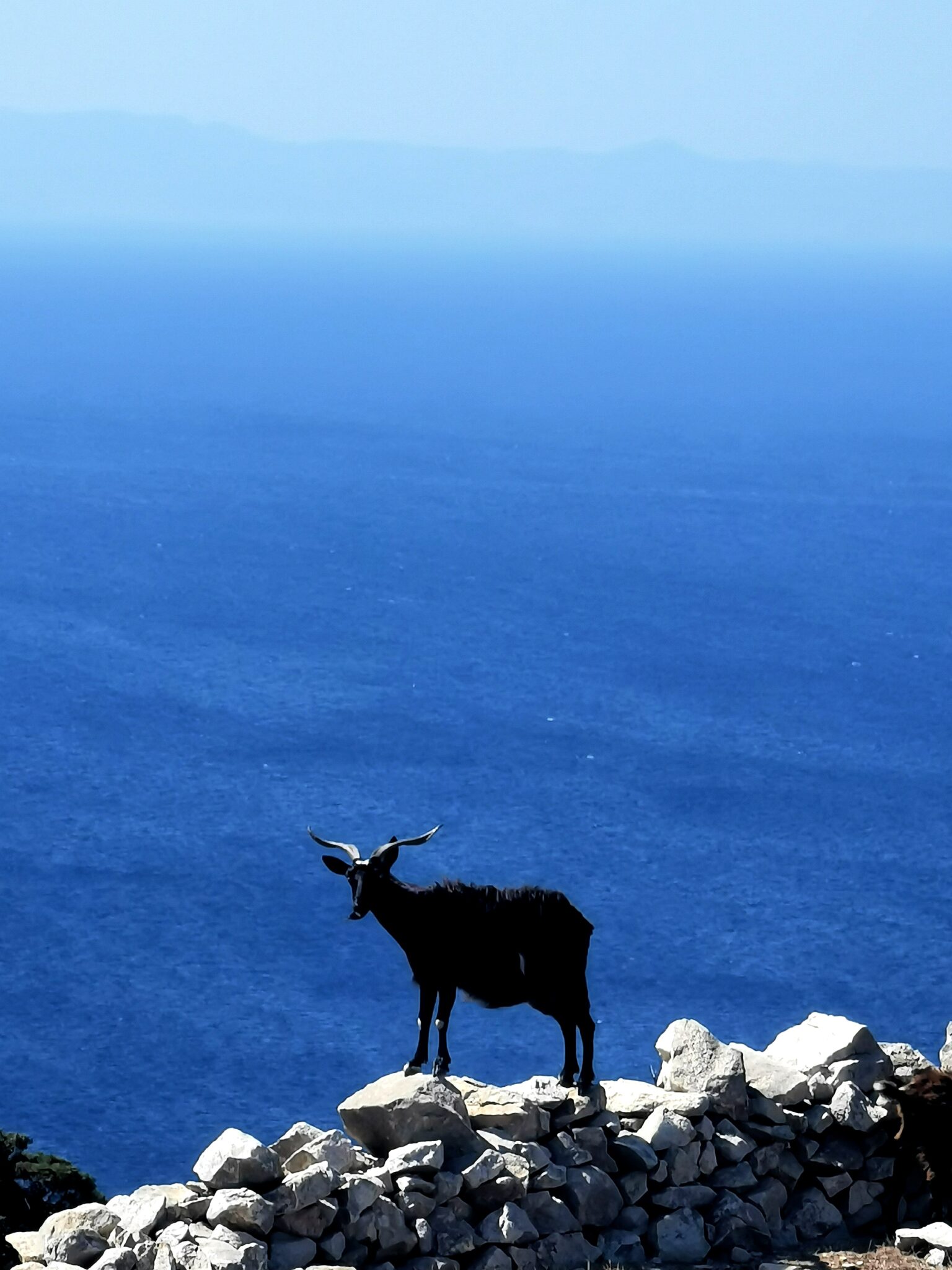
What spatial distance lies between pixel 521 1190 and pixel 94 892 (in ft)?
339

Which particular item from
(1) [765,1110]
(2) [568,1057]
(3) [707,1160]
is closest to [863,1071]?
(1) [765,1110]

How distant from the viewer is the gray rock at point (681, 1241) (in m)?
18.3

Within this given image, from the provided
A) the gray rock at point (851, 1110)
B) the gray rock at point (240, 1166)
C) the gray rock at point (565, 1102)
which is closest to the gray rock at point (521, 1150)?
the gray rock at point (565, 1102)

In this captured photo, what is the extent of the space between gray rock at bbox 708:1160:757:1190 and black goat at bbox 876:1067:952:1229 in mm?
1678

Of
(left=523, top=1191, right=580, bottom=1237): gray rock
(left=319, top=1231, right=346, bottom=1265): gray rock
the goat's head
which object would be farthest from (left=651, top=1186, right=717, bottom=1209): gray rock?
the goat's head

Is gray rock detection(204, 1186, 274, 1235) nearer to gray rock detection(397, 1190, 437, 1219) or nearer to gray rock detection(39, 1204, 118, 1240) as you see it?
gray rock detection(39, 1204, 118, 1240)

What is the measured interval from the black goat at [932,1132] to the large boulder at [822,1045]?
65 centimetres

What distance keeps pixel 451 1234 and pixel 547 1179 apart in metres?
1.14

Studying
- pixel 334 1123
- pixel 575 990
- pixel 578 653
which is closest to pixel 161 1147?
pixel 334 1123

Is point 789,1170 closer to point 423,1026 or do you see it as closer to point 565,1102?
point 565,1102

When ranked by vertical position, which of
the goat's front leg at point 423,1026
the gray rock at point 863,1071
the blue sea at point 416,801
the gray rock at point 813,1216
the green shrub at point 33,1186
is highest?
the goat's front leg at point 423,1026

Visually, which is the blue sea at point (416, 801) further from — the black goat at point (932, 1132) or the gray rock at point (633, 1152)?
the gray rock at point (633, 1152)

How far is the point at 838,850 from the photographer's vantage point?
126188mm

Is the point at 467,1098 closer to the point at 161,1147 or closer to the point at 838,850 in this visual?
the point at 161,1147
